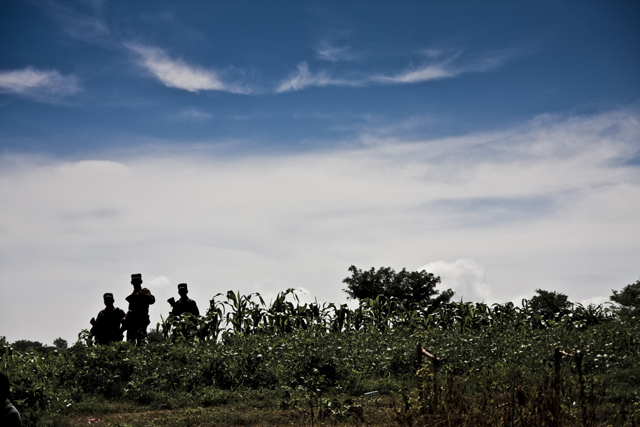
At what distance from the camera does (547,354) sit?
11.1m

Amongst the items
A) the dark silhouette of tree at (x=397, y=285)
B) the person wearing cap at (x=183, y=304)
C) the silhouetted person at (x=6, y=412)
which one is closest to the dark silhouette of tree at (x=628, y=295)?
the dark silhouette of tree at (x=397, y=285)

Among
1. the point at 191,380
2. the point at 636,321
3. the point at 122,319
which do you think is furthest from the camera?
the point at 122,319

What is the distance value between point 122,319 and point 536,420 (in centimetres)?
1136

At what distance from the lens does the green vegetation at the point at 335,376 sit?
682cm

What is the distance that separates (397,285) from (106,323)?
16.4 metres

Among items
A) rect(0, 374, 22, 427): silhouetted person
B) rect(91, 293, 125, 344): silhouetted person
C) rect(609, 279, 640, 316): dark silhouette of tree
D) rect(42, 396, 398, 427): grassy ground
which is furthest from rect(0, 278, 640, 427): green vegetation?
rect(609, 279, 640, 316): dark silhouette of tree

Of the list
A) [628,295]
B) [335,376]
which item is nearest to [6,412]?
[335,376]

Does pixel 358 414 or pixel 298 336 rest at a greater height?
pixel 298 336

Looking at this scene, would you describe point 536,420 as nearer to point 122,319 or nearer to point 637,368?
point 637,368

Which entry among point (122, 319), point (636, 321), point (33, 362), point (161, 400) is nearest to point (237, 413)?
point (161, 400)

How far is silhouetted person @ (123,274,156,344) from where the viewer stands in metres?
14.5

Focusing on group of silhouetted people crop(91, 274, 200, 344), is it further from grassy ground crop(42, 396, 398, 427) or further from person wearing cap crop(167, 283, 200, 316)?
grassy ground crop(42, 396, 398, 427)

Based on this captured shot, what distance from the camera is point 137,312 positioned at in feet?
48.0

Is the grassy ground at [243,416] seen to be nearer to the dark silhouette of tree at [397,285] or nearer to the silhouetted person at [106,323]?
the silhouetted person at [106,323]
